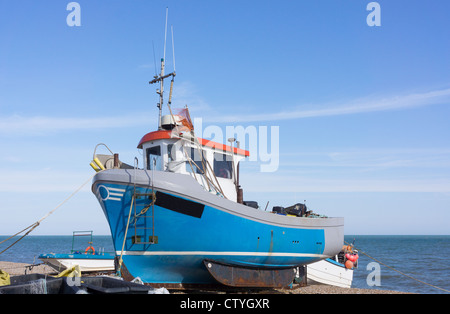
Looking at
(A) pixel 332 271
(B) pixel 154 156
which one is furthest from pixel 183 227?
(A) pixel 332 271

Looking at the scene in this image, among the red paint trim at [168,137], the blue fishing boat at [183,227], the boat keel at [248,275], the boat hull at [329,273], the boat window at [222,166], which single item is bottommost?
the boat hull at [329,273]

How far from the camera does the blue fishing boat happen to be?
995 centimetres

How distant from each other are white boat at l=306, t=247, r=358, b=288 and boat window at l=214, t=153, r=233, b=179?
7215 mm

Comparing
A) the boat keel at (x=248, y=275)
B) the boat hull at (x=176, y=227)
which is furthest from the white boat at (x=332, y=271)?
the boat hull at (x=176, y=227)

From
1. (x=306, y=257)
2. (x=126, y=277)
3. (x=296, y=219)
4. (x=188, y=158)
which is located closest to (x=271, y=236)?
(x=296, y=219)

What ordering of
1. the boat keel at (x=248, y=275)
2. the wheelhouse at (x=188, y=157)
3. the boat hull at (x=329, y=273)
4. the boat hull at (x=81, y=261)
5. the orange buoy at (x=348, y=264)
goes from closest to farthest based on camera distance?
1. the boat keel at (x=248, y=275)
2. the wheelhouse at (x=188, y=157)
3. the boat hull at (x=329, y=273)
4. the boat hull at (x=81, y=261)
5. the orange buoy at (x=348, y=264)

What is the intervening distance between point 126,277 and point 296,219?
5238 millimetres

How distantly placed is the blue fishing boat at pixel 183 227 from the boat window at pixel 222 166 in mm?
940

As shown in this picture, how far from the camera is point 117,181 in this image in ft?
33.0

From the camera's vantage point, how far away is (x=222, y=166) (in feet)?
42.2

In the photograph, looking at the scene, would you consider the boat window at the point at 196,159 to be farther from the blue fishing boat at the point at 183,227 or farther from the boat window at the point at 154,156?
the boat window at the point at 154,156

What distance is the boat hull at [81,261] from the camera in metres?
17.6

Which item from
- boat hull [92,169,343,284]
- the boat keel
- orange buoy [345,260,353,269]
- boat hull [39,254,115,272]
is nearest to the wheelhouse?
boat hull [92,169,343,284]
